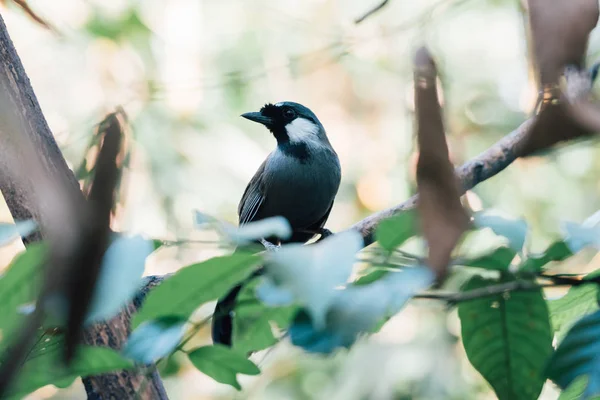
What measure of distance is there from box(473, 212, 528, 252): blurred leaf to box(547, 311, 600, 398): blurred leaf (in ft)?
0.33

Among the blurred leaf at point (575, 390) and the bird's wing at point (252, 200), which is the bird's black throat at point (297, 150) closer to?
the bird's wing at point (252, 200)

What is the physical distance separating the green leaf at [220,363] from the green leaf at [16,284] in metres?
0.20

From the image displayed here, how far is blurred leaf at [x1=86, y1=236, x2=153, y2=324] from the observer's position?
60 centimetres

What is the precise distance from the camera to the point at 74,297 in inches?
18.2

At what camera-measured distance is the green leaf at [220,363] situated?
794mm

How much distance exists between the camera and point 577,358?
0.66m

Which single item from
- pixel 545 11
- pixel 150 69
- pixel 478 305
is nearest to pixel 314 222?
pixel 150 69

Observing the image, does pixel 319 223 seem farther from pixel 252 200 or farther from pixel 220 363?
pixel 220 363

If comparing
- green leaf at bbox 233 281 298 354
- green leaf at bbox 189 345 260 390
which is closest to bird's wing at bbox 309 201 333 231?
green leaf at bbox 233 281 298 354

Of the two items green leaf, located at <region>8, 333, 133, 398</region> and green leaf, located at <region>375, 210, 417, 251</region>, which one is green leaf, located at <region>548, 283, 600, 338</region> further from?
green leaf, located at <region>8, 333, 133, 398</region>

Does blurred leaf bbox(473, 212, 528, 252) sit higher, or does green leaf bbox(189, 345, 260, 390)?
blurred leaf bbox(473, 212, 528, 252)

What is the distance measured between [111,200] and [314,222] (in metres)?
3.29

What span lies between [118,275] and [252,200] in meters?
3.16

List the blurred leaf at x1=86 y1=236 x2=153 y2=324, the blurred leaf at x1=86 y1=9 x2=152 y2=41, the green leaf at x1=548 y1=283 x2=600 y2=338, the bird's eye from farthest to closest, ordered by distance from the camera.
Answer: the blurred leaf at x1=86 y1=9 x2=152 y2=41 < the bird's eye < the green leaf at x1=548 y1=283 x2=600 y2=338 < the blurred leaf at x1=86 y1=236 x2=153 y2=324
